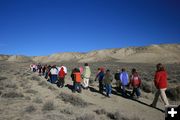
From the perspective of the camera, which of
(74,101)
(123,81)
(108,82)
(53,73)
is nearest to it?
(74,101)

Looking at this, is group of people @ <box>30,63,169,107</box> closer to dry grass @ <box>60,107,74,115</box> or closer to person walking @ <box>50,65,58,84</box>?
person walking @ <box>50,65,58,84</box>

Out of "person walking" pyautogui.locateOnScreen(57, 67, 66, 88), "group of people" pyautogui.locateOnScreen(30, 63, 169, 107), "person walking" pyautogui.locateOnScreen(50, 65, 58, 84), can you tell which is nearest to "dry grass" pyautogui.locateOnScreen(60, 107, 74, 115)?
"group of people" pyautogui.locateOnScreen(30, 63, 169, 107)

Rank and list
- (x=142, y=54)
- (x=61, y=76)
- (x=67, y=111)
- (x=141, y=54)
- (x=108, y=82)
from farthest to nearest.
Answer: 1. (x=141, y=54)
2. (x=142, y=54)
3. (x=61, y=76)
4. (x=108, y=82)
5. (x=67, y=111)

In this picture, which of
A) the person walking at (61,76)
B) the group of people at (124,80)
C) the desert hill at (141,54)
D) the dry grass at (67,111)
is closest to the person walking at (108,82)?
the group of people at (124,80)

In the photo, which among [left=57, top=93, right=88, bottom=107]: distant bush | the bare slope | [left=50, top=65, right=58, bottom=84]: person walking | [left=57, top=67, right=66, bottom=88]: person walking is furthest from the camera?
the bare slope

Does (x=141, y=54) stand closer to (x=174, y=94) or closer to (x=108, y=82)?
(x=174, y=94)

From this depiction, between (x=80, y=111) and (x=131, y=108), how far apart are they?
246cm

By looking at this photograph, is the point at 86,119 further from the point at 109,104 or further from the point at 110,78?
the point at 110,78

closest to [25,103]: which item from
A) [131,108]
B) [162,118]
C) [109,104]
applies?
[109,104]

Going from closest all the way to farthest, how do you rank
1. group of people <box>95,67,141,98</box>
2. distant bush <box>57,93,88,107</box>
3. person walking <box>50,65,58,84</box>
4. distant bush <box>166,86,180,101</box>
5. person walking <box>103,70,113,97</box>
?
1. distant bush <box>57,93,88,107</box>
2. group of people <box>95,67,141,98</box>
3. distant bush <box>166,86,180,101</box>
4. person walking <box>103,70,113,97</box>
5. person walking <box>50,65,58,84</box>

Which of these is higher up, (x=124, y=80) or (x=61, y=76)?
(x=61, y=76)

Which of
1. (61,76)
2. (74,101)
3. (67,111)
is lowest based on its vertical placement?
(67,111)

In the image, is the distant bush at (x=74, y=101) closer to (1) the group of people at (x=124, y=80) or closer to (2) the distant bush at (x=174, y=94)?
(1) the group of people at (x=124, y=80)

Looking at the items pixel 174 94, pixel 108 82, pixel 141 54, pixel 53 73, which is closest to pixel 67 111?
pixel 108 82
